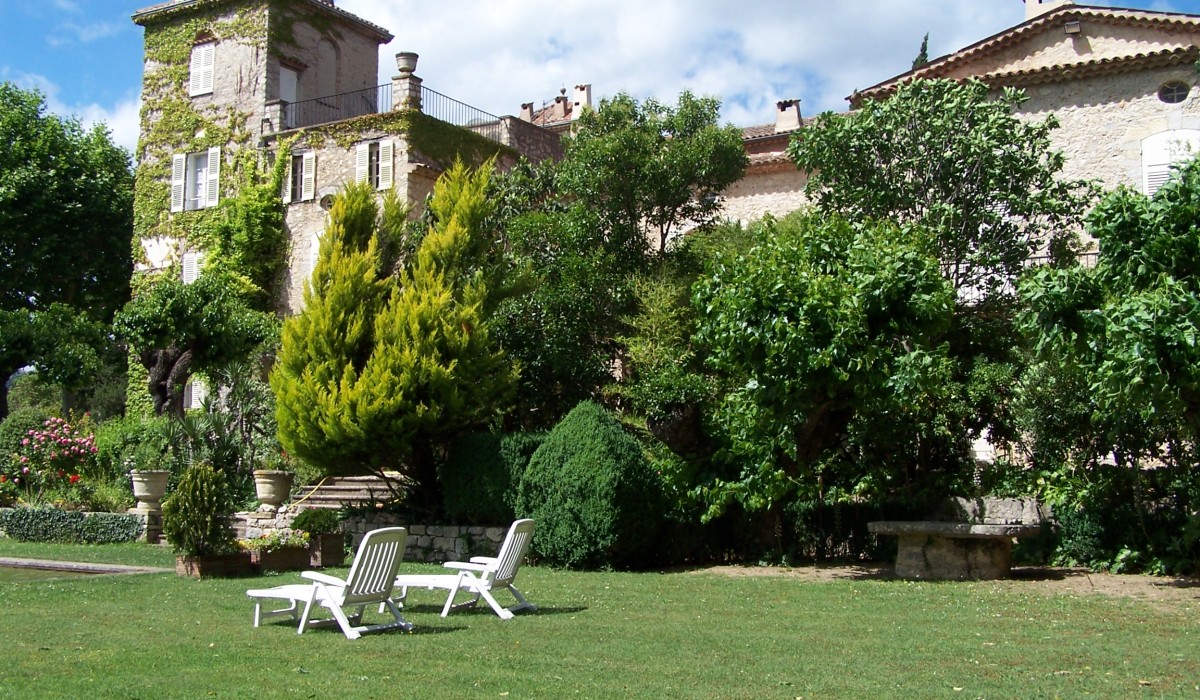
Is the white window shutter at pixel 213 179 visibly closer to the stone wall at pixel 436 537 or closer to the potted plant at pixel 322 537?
the stone wall at pixel 436 537

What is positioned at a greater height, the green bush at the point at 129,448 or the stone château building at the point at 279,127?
the stone château building at the point at 279,127

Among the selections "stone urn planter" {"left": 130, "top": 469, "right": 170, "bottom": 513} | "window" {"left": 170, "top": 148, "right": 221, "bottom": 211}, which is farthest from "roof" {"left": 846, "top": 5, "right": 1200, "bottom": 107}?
"window" {"left": 170, "top": 148, "right": 221, "bottom": 211}

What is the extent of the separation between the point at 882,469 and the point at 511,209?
360 inches

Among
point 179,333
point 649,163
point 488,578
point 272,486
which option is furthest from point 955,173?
point 179,333

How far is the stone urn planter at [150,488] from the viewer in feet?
63.6

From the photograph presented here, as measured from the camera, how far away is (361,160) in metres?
28.0

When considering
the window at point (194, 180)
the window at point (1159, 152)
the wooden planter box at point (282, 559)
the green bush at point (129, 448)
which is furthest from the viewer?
the window at point (194, 180)

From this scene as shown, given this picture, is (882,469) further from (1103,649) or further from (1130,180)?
(1130,180)

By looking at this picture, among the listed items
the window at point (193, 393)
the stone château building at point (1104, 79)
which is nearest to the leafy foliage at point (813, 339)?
the stone château building at point (1104, 79)

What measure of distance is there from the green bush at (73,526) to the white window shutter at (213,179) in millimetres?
12398

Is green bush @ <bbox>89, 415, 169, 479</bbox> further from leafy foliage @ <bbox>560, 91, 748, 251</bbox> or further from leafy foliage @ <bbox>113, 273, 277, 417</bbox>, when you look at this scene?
leafy foliage @ <bbox>560, 91, 748, 251</bbox>

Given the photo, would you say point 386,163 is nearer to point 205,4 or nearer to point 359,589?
point 205,4

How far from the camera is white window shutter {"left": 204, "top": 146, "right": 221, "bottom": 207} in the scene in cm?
3005

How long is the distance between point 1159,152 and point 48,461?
2327 centimetres
